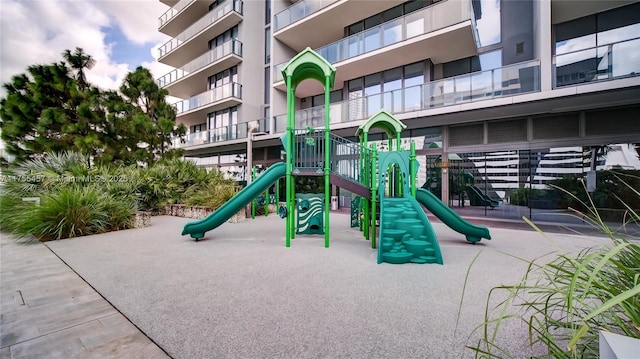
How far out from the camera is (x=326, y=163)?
6227mm

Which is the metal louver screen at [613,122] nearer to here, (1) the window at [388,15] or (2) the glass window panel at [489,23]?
(2) the glass window panel at [489,23]

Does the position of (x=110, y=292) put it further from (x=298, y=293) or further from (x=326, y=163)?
(x=326, y=163)

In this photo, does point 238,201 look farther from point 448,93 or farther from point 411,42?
point 411,42

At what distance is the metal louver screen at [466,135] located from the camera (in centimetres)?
1070

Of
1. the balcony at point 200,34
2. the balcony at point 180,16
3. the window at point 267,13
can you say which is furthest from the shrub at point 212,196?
the balcony at point 180,16

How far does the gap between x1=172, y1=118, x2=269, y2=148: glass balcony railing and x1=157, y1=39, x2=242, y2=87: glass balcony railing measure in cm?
484

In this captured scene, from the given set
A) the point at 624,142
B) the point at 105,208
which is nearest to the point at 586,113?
the point at 624,142

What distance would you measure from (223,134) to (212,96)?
2.97 meters

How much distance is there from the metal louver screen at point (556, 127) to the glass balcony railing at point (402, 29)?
15.6ft

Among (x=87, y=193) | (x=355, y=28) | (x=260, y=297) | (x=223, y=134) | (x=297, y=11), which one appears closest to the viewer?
Answer: (x=260, y=297)

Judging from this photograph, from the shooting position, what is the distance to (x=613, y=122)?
868 centimetres

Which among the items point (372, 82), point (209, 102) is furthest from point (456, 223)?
point (209, 102)

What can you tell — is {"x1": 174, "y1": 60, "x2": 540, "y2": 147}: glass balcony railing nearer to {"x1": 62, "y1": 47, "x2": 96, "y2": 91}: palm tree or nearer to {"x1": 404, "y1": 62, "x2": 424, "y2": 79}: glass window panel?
{"x1": 404, "y1": 62, "x2": 424, "y2": 79}: glass window panel

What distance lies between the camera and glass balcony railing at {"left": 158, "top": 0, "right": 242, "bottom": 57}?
17844 mm
